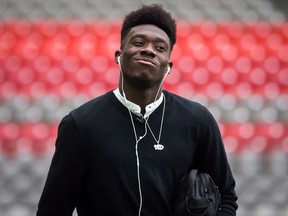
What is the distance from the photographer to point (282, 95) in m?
5.61

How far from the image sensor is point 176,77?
224 inches

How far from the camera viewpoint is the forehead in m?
1.66

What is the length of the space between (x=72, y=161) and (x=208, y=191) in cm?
34

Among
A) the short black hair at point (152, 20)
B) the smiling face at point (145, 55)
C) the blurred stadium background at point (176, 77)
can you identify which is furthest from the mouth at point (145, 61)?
the blurred stadium background at point (176, 77)

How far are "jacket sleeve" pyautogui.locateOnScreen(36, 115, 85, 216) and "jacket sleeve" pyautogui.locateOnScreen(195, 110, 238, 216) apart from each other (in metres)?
0.31

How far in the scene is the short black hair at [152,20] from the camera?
1688 mm

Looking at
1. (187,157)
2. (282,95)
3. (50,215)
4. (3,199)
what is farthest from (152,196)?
(282,95)

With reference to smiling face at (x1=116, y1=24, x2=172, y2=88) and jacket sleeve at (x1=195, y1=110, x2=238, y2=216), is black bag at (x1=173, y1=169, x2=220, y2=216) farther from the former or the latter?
smiling face at (x1=116, y1=24, x2=172, y2=88)

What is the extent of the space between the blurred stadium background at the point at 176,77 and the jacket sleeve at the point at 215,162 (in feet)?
8.46

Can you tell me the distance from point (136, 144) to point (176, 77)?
4106 mm

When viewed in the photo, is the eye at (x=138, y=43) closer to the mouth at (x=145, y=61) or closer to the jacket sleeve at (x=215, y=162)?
the mouth at (x=145, y=61)

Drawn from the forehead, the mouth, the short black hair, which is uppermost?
the short black hair

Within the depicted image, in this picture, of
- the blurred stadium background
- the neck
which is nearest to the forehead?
the neck

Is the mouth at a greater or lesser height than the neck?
greater
